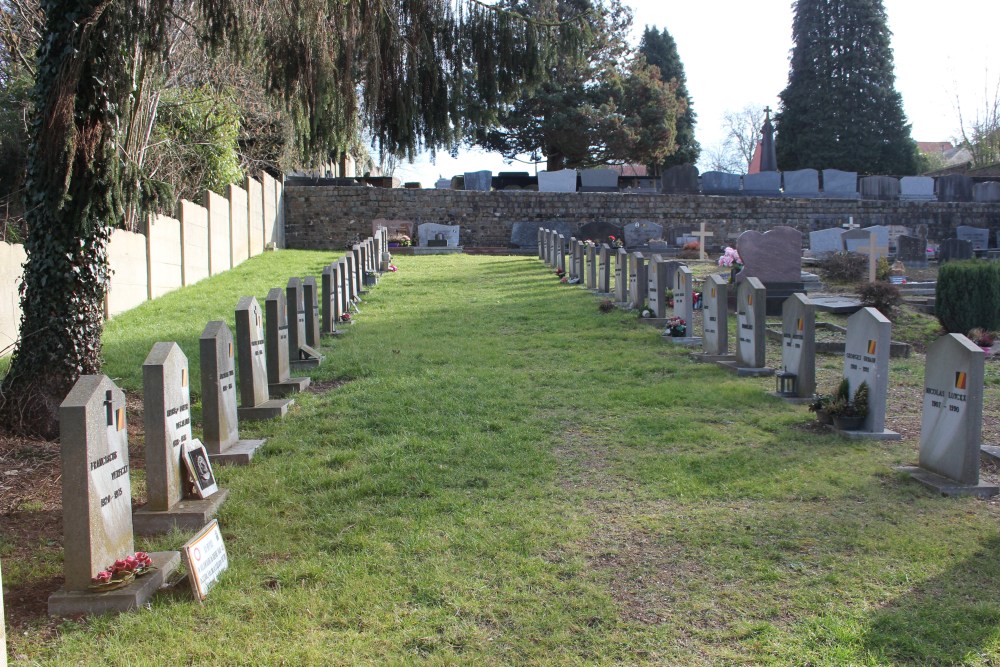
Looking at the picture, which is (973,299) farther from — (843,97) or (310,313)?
(843,97)

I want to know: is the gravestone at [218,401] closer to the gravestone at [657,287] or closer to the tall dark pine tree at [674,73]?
the gravestone at [657,287]

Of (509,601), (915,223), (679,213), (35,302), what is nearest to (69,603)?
(509,601)

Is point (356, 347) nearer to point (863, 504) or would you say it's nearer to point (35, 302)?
point (35, 302)

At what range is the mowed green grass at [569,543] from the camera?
352 cm

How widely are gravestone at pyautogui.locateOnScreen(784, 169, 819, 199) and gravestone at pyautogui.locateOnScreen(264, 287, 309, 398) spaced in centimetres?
2959

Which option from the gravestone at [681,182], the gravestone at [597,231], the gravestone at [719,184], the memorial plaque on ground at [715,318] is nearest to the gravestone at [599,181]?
the gravestone at [681,182]

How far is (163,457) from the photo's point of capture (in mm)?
4852

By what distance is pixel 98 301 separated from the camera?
6.56 meters

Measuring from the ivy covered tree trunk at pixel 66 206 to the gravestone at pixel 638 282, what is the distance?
8772 millimetres

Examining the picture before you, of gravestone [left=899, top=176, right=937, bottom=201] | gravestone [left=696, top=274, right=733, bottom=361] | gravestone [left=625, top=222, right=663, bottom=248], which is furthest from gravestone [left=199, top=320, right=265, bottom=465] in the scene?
gravestone [left=899, top=176, right=937, bottom=201]

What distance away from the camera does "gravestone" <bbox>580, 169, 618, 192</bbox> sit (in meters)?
33.8

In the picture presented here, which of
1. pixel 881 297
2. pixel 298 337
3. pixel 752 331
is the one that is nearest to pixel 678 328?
pixel 752 331

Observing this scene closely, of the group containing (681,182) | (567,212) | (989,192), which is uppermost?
(681,182)

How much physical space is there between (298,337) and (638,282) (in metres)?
6.17
